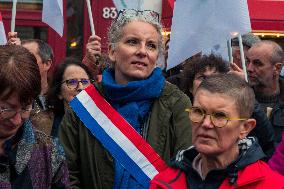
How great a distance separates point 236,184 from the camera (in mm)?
3049

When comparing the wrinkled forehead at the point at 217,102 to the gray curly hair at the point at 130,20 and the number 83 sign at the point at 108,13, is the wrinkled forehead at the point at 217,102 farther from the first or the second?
the number 83 sign at the point at 108,13

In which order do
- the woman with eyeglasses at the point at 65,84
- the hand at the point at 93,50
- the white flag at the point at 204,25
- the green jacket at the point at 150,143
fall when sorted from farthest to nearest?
the hand at the point at 93,50, the woman with eyeglasses at the point at 65,84, the white flag at the point at 204,25, the green jacket at the point at 150,143

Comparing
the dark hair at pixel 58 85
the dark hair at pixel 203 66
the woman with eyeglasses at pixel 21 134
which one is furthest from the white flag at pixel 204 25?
the woman with eyeglasses at pixel 21 134

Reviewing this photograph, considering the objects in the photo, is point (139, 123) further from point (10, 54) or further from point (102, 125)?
point (10, 54)

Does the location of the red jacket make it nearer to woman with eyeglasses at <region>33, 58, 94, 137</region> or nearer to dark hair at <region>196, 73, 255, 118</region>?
dark hair at <region>196, 73, 255, 118</region>

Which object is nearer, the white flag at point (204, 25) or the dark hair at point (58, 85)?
the white flag at point (204, 25)

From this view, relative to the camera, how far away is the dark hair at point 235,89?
3135mm

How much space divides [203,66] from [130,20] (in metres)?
1.32

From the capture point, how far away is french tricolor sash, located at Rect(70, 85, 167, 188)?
364cm

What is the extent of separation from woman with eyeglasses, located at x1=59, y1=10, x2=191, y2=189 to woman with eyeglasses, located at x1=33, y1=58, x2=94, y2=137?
4.47 feet

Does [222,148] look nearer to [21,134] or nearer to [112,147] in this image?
[112,147]

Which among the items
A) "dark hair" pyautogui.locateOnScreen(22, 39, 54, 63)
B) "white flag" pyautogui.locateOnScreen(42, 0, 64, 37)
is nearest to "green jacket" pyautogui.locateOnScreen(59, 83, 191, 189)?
"white flag" pyautogui.locateOnScreen(42, 0, 64, 37)

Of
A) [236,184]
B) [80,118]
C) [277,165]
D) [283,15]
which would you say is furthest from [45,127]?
[283,15]

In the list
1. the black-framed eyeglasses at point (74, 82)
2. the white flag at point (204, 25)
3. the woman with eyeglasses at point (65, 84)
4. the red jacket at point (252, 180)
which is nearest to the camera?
the red jacket at point (252, 180)
